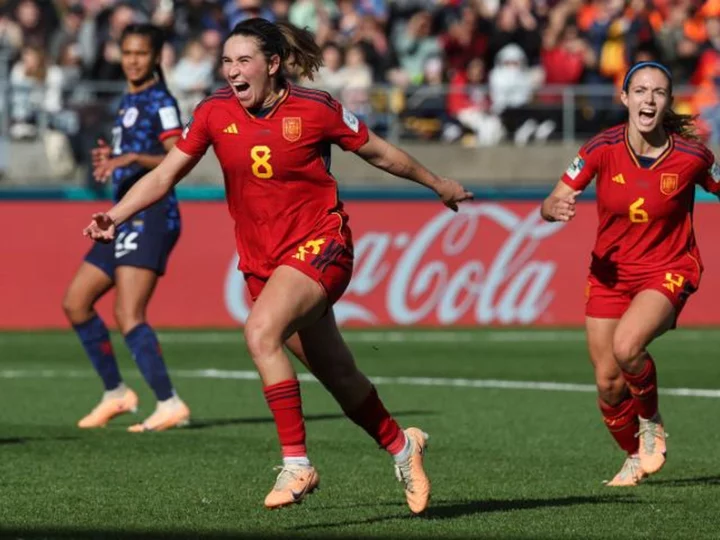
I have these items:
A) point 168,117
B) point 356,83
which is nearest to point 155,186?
point 168,117

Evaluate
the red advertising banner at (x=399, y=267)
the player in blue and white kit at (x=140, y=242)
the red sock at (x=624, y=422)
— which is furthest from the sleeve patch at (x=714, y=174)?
the red advertising banner at (x=399, y=267)

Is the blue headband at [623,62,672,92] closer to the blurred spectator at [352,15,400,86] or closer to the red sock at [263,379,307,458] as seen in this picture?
the red sock at [263,379,307,458]

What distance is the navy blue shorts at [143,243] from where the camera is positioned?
1138 cm

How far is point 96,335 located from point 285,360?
4551 millimetres

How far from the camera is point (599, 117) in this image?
23203 millimetres

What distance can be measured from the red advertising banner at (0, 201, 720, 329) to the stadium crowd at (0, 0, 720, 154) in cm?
193

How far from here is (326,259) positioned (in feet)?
25.3

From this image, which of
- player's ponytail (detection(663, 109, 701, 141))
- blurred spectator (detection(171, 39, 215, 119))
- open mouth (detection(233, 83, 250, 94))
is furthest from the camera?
blurred spectator (detection(171, 39, 215, 119))

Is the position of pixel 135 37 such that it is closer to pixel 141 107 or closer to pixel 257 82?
pixel 141 107

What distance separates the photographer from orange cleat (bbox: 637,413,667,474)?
360 inches

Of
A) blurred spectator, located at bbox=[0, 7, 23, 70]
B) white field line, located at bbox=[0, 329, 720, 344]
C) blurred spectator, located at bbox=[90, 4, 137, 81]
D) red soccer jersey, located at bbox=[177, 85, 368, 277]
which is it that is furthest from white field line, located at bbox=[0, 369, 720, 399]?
blurred spectator, located at bbox=[0, 7, 23, 70]

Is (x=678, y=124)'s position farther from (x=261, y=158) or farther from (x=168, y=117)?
Result: (x=168, y=117)

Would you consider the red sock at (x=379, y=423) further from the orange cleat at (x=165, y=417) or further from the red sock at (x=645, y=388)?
the orange cleat at (x=165, y=417)

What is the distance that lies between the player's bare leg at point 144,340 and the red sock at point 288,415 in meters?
4.01
